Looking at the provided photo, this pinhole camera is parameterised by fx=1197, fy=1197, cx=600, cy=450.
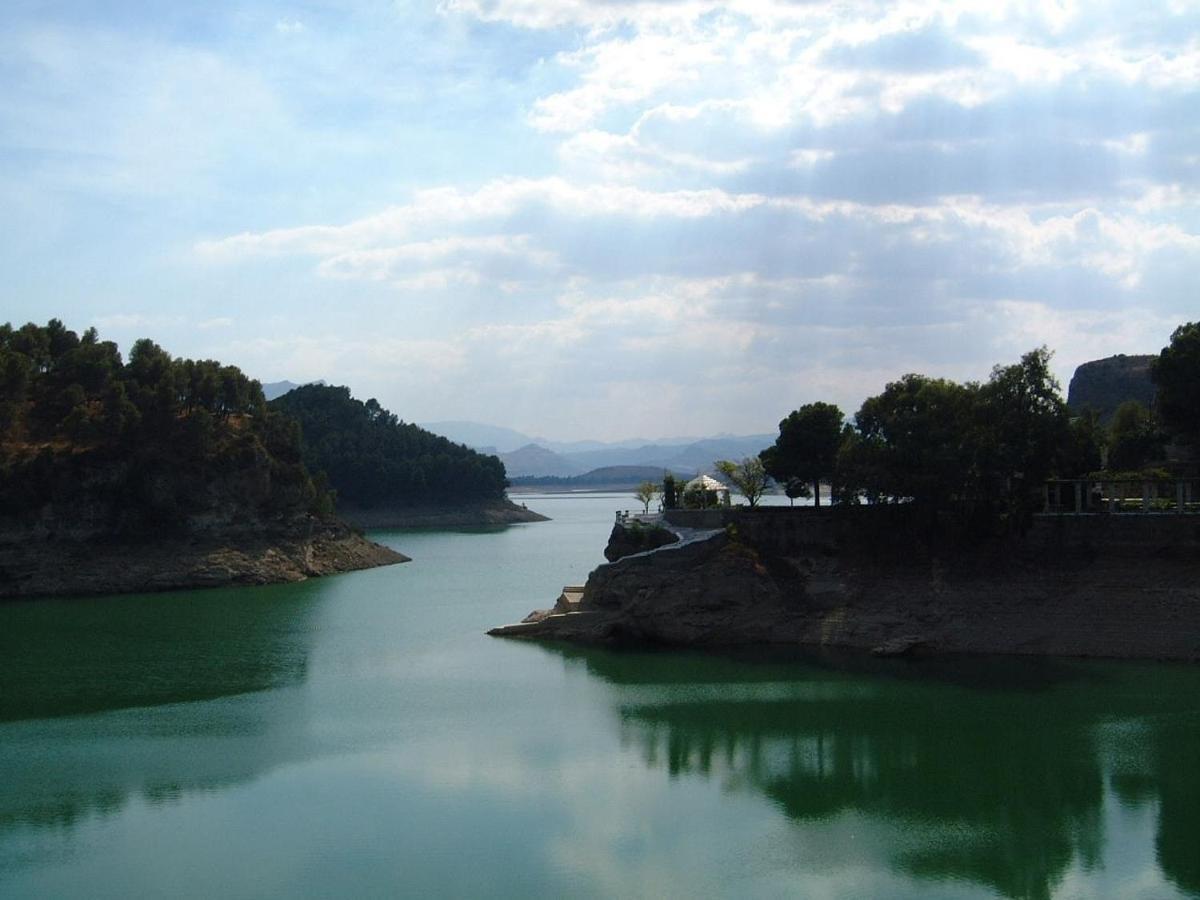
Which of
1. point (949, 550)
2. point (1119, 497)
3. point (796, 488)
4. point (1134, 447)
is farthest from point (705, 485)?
point (1134, 447)

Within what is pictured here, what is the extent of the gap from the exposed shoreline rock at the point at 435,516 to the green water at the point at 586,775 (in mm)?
92829

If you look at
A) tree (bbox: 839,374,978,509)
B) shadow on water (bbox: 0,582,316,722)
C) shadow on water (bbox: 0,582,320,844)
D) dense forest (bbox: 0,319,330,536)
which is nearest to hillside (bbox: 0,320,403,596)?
dense forest (bbox: 0,319,330,536)

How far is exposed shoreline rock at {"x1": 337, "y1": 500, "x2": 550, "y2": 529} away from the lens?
139000mm

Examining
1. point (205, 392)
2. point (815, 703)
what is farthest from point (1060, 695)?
point (205, 392)

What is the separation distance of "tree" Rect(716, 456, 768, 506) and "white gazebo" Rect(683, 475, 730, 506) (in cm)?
74

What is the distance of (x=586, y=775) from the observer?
90.4ft

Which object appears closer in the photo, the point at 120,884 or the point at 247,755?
the point at 120,884

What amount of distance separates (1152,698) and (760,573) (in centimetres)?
1485

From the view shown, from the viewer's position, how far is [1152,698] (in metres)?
33.5

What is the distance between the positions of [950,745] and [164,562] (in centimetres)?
5306

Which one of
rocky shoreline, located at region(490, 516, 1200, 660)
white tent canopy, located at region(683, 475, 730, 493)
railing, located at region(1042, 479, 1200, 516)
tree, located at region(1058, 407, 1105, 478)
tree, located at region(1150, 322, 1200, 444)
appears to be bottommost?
rocky shoreline, located at region(490, 516, 1200, 660)

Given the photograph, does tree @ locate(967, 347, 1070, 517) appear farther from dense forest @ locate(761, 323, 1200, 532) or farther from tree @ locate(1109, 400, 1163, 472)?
tree @ locate(1109, 400, 1163, 472)

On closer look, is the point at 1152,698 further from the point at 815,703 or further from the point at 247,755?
the point at 247,755

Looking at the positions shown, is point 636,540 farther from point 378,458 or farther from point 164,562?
point 378,458
